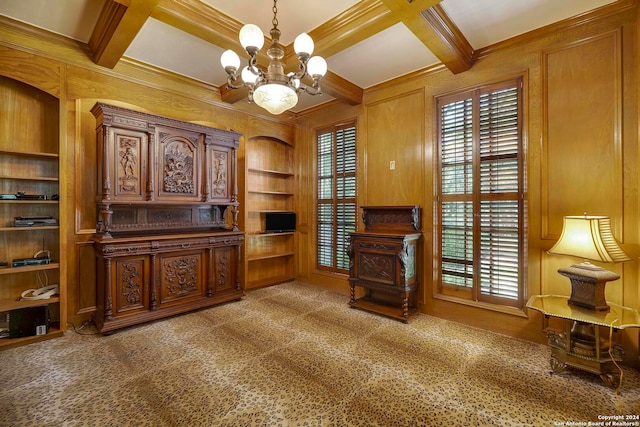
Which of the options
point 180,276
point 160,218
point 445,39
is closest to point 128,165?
point 160,218

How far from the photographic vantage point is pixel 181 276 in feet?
11.8

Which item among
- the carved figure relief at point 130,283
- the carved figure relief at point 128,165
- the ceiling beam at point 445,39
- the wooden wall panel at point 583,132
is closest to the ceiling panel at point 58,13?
the carved figure relief at point 128,165

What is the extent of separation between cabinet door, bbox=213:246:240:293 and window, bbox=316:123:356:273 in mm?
1537

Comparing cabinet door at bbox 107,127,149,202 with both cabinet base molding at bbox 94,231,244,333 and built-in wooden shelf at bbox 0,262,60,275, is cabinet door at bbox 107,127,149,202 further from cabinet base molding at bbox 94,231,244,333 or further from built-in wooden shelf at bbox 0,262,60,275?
built-in wooden shelf at bbox 0,262,60,275

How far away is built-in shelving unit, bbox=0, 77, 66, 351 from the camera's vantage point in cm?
287

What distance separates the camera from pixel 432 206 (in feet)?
11.9

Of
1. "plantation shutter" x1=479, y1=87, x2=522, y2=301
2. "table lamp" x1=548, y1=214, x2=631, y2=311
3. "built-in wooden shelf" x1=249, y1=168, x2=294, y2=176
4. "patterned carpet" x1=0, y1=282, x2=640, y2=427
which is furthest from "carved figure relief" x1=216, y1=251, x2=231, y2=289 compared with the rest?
"table lamp" x1=548, y1=214, x2=631, y2=311

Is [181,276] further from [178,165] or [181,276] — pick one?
[178,165]

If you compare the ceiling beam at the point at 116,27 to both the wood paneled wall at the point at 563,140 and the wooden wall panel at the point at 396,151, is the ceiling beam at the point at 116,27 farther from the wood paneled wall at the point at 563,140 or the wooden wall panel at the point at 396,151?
the wood paneled wall at the point at 563,140

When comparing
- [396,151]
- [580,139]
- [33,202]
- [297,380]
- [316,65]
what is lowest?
[297,380]

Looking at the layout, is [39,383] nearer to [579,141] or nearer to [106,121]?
[106,121]

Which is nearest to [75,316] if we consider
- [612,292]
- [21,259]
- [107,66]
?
[21,259]

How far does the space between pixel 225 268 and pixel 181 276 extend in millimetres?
594

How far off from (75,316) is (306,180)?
11.9ft
